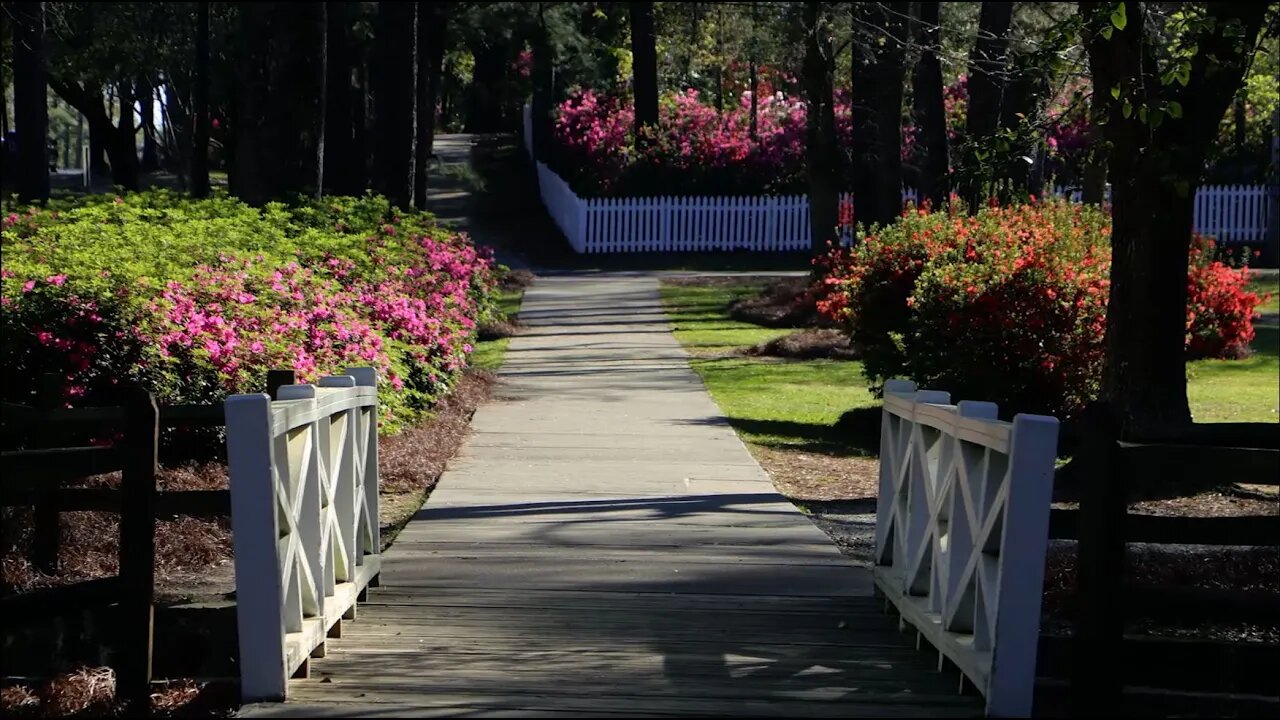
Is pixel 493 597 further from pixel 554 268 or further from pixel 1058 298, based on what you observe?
pixel 554 268

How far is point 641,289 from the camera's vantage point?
33219 mm

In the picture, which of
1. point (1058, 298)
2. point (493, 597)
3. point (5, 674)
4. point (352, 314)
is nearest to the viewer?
point (5, 674)

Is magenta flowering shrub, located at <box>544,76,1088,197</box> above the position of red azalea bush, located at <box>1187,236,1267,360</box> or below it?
above

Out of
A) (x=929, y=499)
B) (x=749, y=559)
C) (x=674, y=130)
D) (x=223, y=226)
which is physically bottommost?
(x=749, y=559)

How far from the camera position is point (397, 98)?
2472 cm

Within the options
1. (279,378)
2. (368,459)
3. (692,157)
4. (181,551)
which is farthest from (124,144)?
(279,378)

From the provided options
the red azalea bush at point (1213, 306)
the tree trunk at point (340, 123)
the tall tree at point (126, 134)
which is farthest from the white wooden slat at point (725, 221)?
the red azalea bush at point (1213, 306)

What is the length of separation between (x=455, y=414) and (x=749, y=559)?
6.96 m

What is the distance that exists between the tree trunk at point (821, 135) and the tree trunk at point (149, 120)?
2209 centimetres

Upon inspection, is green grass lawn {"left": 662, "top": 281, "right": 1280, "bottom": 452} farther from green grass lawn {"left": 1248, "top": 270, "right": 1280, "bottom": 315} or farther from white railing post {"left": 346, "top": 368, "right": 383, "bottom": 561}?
white railing post {"left": 346, "top": 368, "right": 383, "bottom": 561}

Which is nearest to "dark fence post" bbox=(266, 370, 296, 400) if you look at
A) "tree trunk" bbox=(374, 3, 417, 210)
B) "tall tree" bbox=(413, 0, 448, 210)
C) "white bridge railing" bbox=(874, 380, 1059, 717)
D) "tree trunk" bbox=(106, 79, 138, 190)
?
"white bridge railing" bbox=(874, 380, 1059, 717)

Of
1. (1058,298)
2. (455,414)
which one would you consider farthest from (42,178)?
(1058,298)

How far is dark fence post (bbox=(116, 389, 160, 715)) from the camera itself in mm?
5844

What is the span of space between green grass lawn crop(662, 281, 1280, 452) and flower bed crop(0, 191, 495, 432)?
3426mm
